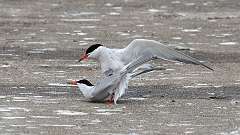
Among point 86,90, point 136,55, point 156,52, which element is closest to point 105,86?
point 86,90

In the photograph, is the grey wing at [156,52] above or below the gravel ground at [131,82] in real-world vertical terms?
above

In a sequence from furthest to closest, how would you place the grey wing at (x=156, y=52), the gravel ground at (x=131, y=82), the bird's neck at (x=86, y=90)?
the grey wing at (x=156, y=52), the bird's neck at (x=86, y=90), the gravel ground at (x=131, y=82)

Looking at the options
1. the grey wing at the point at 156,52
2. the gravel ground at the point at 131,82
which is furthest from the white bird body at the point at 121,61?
the gravel ground at the point at 131,82

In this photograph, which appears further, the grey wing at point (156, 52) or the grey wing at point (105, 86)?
the grey wing at point (156, 52)

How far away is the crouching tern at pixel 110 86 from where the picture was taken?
28.6 feet

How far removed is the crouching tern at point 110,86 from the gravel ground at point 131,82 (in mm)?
108

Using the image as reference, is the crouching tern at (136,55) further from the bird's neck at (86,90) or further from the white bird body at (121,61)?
the bird's neck at (86,90)

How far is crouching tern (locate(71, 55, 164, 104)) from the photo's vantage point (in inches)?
343

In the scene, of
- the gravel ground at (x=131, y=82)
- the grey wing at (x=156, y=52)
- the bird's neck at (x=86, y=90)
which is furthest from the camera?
the grey wing at (x=156, y=52)

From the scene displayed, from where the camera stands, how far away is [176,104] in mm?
8656

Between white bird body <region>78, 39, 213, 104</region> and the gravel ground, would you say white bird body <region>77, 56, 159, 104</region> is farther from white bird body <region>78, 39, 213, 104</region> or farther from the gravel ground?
the gravel ground

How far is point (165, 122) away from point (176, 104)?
38.3 inches

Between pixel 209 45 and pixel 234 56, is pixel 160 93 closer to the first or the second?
pixel 234 56

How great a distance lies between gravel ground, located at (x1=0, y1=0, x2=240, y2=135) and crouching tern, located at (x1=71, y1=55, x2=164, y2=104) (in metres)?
0.11
